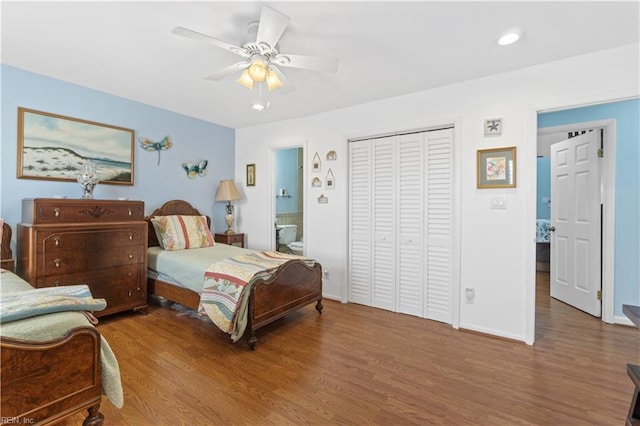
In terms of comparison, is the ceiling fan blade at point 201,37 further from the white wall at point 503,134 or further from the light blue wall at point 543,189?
the light blue wall at point 543,189

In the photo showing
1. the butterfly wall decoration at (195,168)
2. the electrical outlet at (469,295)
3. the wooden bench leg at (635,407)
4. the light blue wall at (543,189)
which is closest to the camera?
the wooden bench leg at (635,407)

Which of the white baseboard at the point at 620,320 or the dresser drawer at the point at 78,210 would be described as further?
the white baseboard at the point at 620,320

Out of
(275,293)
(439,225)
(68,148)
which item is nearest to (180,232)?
(68,148)

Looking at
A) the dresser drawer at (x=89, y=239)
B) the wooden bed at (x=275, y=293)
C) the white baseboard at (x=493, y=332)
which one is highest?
the dresser drawer at (x=89, y=239)

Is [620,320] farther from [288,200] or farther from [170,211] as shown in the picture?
[170,211]

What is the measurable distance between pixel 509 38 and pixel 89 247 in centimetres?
394

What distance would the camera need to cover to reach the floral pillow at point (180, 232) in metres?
3.46

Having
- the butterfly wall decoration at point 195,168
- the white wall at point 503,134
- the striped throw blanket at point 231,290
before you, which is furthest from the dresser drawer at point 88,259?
the white wall at point 503,134

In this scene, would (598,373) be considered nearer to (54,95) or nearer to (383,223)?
(383,223)

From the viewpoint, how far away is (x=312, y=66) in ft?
6.86

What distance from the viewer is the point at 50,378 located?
1.25 m

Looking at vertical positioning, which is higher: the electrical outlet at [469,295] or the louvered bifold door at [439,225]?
the louvered bifold door at [439,225]

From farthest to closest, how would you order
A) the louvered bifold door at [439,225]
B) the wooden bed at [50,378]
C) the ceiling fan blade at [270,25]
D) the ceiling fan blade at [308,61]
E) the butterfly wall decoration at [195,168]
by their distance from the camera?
the butterfly wall decoration at [195,168], the louvered bifold door at [439,225], the ceiling fan blade at [308,61], the ceiling fan blade at [270,25], the wooden bed at [50,378]

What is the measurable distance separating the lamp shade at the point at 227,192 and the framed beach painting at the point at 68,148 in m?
1.17
